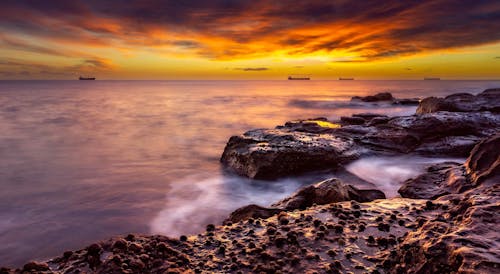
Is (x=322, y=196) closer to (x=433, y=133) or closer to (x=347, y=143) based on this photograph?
(x=347, y=143)

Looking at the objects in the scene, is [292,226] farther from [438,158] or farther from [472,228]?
[438,158]

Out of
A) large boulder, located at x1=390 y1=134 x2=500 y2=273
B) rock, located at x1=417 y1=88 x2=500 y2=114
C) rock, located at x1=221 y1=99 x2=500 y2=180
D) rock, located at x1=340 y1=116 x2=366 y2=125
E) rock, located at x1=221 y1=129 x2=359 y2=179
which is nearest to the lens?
large boulder, located at x1=390 y1=134 x2=500 y2=273

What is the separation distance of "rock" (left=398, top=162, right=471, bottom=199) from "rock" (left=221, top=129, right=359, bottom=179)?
9.72 ft

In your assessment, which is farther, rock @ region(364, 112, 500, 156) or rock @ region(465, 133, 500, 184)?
rock @ region(364, 112, 500, 156)

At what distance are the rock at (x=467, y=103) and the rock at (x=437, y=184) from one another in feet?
32.7

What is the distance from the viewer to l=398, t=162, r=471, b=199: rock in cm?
548

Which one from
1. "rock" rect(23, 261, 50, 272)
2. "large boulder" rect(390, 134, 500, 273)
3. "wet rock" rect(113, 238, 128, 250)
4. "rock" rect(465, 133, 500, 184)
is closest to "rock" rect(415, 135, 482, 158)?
"rock" rect(465, 133, 500, 184)

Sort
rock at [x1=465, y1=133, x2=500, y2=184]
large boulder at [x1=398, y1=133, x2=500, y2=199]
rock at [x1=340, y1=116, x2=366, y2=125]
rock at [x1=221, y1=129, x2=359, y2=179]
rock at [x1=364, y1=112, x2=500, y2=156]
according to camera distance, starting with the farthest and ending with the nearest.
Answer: rock at [x1=340, y1=116, x2=366, y2=125] → rock at [x1=364, y1=112, x2=500, y2=156] → rock at [x1=221, y1=129, x2=359, y2=179] → large boulder at [x1=398, y1=133, x2=500, y2=199] → rock at [x1=465, y1=133, x2=500, y2=184]

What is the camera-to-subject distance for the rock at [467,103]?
583 inches

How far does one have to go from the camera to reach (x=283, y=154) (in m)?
8.70

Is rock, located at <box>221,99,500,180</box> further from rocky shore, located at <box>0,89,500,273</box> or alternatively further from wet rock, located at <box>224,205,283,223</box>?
wet rock, located at <box>224,205,283,223</box>

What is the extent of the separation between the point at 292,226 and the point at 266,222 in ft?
1.09

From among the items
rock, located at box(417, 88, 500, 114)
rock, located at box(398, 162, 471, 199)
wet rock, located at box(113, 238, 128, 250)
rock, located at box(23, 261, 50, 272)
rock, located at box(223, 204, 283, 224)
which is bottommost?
rock, located at box(223, 204, 283, 224)

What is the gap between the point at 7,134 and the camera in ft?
57.2
